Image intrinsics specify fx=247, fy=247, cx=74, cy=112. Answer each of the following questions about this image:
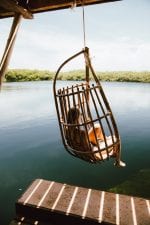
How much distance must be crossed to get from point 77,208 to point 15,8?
3418 mm

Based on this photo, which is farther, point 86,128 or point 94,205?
point 94,205

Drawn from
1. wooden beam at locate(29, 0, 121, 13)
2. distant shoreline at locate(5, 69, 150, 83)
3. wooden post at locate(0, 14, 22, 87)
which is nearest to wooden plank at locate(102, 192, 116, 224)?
wooden post at locate(0, 14, 22, 87)

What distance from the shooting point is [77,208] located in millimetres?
4461

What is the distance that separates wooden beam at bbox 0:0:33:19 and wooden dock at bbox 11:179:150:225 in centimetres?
327

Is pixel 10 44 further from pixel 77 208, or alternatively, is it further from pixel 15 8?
pixel 77 208

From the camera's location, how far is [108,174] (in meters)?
10.2

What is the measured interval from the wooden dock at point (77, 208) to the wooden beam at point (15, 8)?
327cm

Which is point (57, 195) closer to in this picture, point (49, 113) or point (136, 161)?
point (136, 161)

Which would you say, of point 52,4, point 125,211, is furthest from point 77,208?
point 52,4

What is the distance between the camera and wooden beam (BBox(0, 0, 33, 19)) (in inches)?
112

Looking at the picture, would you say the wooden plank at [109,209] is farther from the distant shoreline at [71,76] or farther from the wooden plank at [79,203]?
the distant shoreline at [71,76]

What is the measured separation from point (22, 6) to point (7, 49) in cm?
60

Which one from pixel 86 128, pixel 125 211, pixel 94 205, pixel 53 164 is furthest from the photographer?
pixel 53 164

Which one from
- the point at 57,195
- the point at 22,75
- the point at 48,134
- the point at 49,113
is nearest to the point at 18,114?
the point at 49,113
